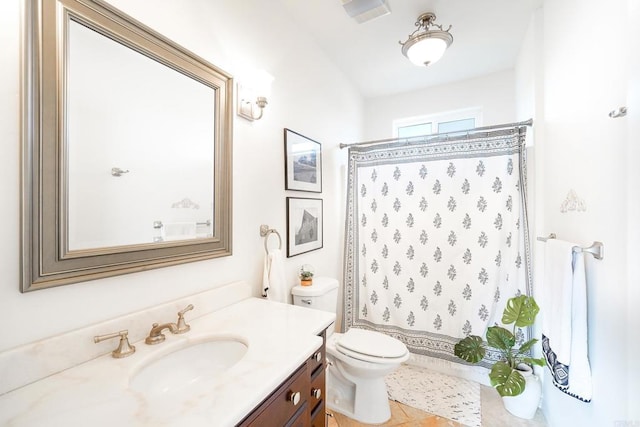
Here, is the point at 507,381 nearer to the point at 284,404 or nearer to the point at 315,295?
the point at 315,295

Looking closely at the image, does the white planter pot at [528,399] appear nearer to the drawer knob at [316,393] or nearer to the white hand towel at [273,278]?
the drawer knob at [316,393]

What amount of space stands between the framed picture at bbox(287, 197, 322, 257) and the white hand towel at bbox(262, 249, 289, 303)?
244mm

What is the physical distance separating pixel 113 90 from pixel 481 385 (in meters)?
2.78

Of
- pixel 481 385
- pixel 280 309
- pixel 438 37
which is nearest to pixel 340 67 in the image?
pixel 438 37

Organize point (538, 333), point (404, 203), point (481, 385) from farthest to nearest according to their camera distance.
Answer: point (404, 203) < point (481, 385) < point (538, 333)

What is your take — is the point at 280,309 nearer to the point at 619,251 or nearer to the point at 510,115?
the point at 619,251

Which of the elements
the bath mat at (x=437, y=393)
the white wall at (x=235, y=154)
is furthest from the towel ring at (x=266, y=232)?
the bath mat at (x=437, y=393)

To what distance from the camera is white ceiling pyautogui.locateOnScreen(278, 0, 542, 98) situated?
178 centimetres

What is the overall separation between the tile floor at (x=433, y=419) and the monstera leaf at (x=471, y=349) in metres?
0.31

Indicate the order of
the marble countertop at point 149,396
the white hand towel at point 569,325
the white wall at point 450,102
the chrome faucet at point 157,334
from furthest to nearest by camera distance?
the white wall at point 450,102 → the white hand towel at point 569,325 → the chrome faucet at point 157,334 → the marble countertop at point 149,396

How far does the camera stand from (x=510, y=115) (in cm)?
259

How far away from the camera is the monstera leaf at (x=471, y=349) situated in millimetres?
1789

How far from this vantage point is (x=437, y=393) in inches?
74.9

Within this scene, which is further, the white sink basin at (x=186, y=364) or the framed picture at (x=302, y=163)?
the framed picture at (x=302, y=163)
